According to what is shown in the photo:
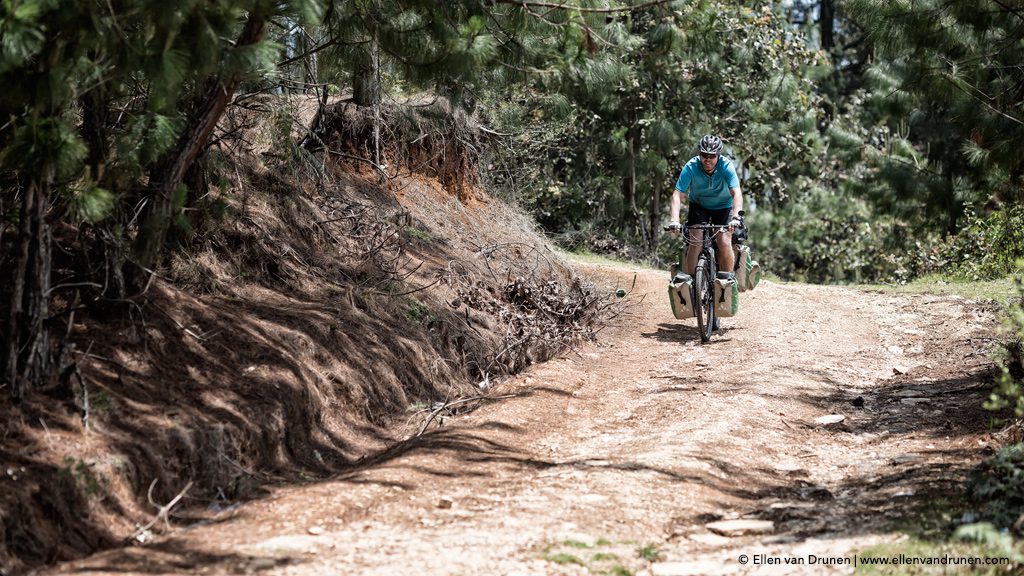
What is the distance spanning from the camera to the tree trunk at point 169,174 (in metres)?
6.18

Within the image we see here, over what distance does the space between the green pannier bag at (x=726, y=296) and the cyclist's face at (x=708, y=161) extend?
3.57ft

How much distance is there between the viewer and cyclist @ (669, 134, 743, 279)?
1019 cm

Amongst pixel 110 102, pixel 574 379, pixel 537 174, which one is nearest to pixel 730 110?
pixel 537 174

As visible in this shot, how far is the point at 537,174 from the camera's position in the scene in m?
21.5

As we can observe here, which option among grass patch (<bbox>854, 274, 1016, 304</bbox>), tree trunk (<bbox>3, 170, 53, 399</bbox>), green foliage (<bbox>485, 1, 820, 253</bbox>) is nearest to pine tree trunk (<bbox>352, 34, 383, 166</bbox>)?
tree trunk (<bbox>3, 170, 53, 399</bbox>)

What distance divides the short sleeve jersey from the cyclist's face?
0.24 ft

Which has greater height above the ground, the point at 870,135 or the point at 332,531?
the point at 870,135

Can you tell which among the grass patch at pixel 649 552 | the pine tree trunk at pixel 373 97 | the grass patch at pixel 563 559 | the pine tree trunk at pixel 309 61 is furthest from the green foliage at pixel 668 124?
the grass patch at pixel 563 559

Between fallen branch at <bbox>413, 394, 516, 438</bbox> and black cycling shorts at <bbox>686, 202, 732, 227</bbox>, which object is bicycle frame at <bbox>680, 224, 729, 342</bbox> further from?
fallen branch at <bbox>413, 394, 516, 438</bbox>

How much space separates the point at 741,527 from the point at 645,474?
35.4 inches

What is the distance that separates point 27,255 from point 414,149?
26.8ft

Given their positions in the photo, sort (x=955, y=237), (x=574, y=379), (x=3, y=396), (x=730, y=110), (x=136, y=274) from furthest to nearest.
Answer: (x=730, y=110), (x=955, y=237), (x=574, y=379), (x=136, y=274), (x=3, y=396)

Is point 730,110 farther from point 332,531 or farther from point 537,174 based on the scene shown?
point 332,531

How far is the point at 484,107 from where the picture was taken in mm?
14719
